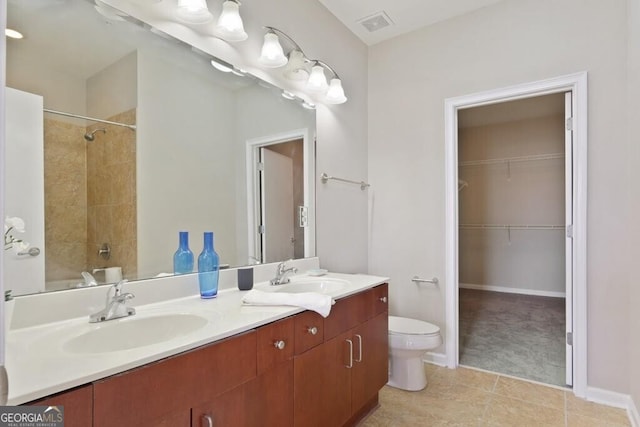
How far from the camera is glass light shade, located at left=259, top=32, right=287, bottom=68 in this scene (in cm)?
189

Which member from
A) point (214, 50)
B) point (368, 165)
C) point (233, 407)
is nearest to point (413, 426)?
point (233, 407)

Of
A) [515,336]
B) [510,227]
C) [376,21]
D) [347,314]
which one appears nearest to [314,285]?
[347,314]

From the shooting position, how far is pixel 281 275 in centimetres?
193

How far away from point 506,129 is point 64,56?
17.6 feet

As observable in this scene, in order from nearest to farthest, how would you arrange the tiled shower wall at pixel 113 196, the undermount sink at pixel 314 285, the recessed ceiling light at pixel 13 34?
the recessed ceiling light at pixel 13 34, the tiled shower wall at pixel 113 196, the undermount sink at pixel 314 285

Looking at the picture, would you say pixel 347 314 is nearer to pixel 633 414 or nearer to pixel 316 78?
pixel 316 78

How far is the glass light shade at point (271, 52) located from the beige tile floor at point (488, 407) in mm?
2122

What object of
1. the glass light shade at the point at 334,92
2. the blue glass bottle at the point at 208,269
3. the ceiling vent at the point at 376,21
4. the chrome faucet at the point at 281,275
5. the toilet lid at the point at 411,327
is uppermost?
the ceiling vent at the point at 376,21

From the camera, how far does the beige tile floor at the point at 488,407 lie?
188 cm

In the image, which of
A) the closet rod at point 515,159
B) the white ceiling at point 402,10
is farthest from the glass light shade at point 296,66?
the closet rod at point 515,159

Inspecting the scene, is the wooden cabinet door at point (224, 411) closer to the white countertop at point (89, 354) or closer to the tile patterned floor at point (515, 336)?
the white countertop at point (89, 354)

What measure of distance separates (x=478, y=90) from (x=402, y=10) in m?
0.83

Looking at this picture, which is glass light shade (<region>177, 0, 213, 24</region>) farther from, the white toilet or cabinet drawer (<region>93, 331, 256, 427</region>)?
the white toilet

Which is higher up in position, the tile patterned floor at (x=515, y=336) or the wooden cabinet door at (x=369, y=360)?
the wooden cabinet door at (x=369, y=360)
